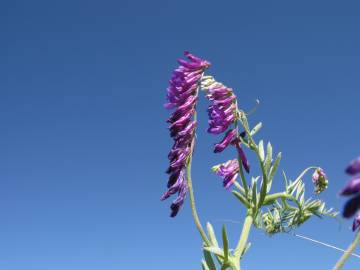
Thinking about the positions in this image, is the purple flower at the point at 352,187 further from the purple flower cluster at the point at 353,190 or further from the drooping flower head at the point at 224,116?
the drooping flower head at the point at 224,116

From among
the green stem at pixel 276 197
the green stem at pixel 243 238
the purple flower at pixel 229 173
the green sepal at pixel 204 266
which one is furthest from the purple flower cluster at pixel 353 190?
the purple flower at pixel 229 173

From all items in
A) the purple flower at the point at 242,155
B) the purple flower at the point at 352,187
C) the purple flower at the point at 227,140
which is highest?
the purple flower at the point at 227,140

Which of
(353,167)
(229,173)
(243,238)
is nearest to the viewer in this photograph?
(353,167)

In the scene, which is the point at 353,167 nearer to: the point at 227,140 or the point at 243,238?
the point at 243,238

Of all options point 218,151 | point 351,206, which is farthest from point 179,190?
point 351,206

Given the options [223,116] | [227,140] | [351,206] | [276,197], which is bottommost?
[351,206]

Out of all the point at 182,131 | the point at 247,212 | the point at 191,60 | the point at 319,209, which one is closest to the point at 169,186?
the point at 182,131

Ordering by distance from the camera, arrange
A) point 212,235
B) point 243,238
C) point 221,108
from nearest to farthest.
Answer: point 243,238 → point 212,235 → point 221,108
